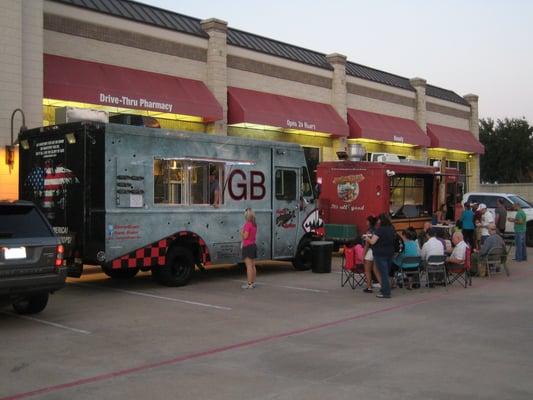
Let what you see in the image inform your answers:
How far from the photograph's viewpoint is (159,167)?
1224 centimetres

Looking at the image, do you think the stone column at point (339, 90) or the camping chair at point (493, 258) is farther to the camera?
the stone column at point (339, 90)

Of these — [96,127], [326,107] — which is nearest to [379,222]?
[96,127]

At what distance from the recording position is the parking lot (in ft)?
19.5

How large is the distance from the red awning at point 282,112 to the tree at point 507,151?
3176 cm

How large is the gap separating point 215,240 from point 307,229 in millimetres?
3157

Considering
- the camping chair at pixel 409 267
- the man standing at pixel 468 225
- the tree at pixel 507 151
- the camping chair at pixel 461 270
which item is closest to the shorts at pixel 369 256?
the camping chair at pixel 409 267

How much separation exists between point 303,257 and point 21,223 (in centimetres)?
815

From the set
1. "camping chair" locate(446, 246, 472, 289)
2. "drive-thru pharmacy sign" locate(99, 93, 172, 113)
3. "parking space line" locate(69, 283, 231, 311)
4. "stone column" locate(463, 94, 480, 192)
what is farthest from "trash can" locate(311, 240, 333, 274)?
"stone column" locate(463, 94, 480, 192)

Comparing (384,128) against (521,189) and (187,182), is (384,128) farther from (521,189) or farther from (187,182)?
(187,182)

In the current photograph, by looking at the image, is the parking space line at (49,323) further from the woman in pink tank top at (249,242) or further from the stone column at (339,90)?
the stone column at (339,90)

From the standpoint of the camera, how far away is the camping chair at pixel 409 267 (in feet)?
40.0

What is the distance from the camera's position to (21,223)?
347 inches

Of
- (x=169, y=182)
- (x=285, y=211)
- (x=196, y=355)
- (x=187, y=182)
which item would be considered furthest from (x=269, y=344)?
(x=285, y=211)

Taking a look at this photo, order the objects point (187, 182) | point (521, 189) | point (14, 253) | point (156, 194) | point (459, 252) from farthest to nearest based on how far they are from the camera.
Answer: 1. point (521, 189)
2. point (459, 252)
3. point (187, 182)
4. point (156, 194)
5. point (14, 253)
